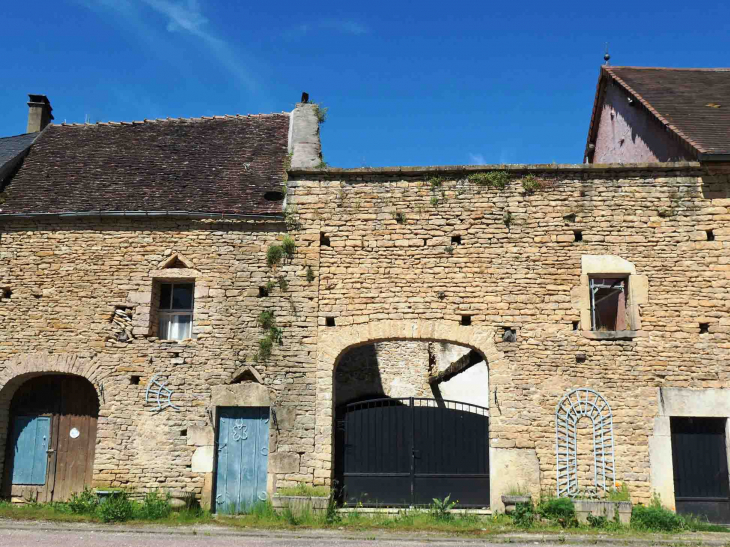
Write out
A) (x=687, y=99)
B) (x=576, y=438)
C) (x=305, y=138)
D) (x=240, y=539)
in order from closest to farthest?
(x=240, y=539) < (x=576, y=438) < (x=305, y=138) < (x=687, y=99)

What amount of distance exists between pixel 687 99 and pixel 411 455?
795 cm

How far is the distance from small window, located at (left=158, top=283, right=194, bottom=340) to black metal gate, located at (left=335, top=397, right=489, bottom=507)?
2748 mm

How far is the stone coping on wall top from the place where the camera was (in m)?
10.1

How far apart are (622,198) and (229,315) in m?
6.16

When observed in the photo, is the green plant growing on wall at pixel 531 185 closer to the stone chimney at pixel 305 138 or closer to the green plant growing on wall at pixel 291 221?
the stone chimney at pixel 305 138

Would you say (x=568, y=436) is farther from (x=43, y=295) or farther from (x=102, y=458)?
(x=43, y=295)

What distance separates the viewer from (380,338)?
9820mm

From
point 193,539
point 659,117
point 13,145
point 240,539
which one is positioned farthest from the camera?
point 13,145

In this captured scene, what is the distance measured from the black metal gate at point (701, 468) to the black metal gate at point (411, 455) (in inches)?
105

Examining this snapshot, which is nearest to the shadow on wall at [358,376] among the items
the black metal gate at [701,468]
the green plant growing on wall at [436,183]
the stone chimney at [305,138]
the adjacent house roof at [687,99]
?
the stone chimney at [305,138]

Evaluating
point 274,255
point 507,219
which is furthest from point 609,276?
point 274,255

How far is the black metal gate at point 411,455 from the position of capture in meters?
9.95

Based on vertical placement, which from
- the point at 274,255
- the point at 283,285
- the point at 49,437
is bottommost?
the point at 49,437

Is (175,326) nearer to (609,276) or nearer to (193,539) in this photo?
(193,539)
